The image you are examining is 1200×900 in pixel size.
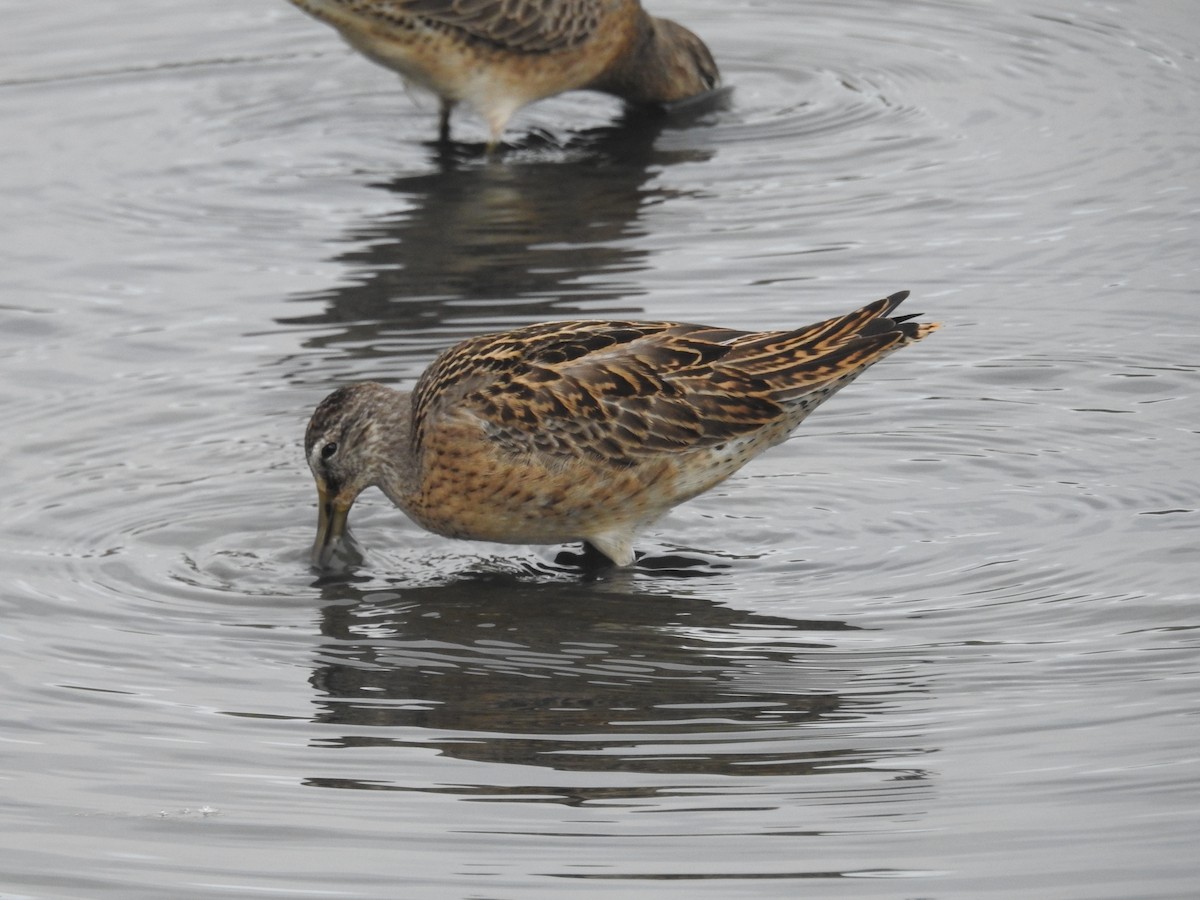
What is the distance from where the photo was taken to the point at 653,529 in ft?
23.5

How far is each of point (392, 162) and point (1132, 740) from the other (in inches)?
255

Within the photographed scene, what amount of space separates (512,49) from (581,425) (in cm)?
481

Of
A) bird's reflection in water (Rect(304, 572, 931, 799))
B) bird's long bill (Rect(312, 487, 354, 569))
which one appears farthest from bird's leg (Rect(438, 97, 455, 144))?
bird's reflection in water (Rect(304, 572, 931, 799))

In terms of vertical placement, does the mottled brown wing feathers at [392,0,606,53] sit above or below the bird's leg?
above

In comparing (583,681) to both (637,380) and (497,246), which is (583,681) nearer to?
(637,380)

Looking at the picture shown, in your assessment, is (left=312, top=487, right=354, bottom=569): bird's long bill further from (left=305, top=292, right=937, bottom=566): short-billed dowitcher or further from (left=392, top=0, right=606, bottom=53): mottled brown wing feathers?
(left=392, top=0, right=606, bottom=53): mottled brown wing feathers

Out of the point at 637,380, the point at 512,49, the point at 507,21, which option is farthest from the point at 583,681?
the point at 507,21

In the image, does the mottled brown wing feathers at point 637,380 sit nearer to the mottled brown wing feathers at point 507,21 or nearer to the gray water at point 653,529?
the gray water at point 653,529

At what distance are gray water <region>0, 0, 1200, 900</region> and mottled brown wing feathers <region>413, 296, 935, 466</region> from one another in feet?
1.46

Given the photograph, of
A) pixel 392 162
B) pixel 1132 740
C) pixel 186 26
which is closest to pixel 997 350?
pixel 1132 740

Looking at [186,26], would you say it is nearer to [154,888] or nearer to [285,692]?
[285,692]

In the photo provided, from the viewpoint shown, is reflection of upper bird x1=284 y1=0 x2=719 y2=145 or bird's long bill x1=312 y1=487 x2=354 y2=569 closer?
bird's long bill x1=312 y1=487 x2=354 y2=569

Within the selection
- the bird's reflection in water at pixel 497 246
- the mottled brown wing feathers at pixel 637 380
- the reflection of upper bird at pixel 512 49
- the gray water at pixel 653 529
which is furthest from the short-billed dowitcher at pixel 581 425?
the reflection of upper bird at pixel 512 49

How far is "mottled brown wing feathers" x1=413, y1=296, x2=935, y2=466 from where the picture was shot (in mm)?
6691
